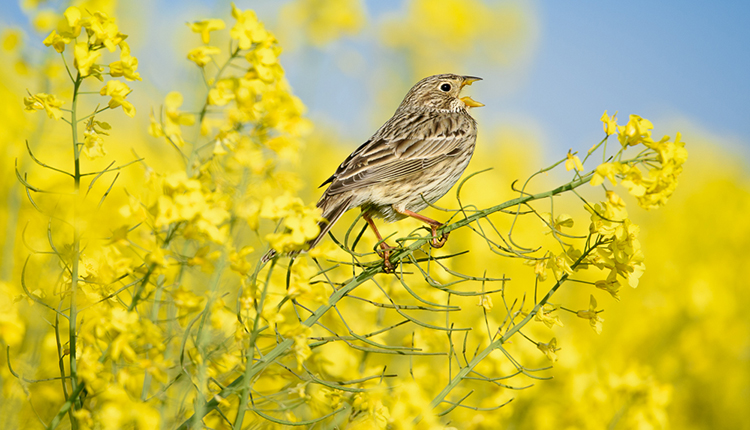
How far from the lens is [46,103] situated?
5.90 feet

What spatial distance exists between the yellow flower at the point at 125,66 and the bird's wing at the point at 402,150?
1.88 metres

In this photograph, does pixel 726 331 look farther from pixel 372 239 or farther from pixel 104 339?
pixel 104 339

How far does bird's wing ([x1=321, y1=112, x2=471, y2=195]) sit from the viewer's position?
393 cm

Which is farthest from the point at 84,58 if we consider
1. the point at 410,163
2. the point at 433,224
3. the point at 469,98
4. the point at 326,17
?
the point at 326,17

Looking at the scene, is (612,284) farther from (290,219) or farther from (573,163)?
(290,219)

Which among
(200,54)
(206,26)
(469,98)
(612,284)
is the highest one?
(469,98)

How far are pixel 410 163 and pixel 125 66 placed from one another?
266cm

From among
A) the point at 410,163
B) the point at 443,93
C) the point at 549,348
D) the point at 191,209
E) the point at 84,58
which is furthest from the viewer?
the point at 443,93

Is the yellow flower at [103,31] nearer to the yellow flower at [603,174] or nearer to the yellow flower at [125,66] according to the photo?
the yellow flower at [125,66]

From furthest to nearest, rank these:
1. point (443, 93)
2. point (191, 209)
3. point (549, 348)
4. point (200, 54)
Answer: point (443, 93) < point (549, 348) < point (200, 54) < point (191, 209)

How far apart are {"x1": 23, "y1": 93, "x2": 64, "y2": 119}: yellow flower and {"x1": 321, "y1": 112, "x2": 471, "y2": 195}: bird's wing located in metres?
1.96

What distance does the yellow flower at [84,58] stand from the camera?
67.4 inches

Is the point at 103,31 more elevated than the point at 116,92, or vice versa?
the point at 103,31

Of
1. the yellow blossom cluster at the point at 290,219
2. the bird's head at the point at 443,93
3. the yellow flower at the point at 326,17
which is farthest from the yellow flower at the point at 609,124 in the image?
the yellow flower at the point at 326,17
